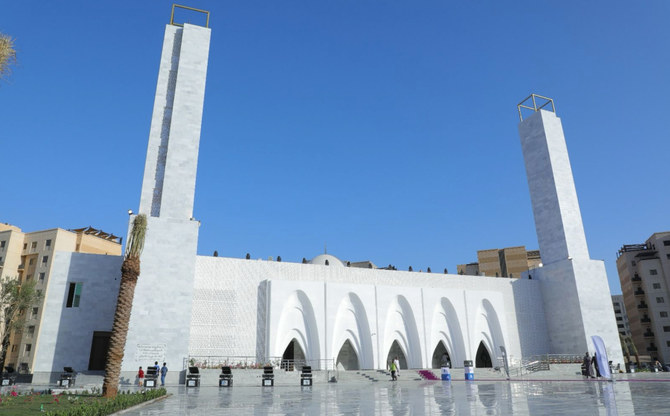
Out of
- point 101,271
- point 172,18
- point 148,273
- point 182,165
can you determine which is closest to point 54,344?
point 101,271

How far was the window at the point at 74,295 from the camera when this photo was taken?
25312 millimetres

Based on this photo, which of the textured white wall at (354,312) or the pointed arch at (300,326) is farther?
the pointed arch at (300,326)

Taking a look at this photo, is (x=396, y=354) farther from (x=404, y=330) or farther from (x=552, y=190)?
(x=552, y=190)

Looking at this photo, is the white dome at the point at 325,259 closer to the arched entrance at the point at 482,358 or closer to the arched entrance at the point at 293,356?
the arched entrance at the point at 293,356

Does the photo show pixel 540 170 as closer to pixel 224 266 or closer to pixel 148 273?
pixel 224 266

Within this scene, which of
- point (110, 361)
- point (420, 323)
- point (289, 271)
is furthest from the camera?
point (420, 323)

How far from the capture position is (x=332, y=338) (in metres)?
29.4

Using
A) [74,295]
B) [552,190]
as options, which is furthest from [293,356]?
[552,190]

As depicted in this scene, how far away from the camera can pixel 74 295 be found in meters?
25.5

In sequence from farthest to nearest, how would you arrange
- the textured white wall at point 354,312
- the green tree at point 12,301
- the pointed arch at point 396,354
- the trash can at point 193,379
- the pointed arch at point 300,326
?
the pointed arch at point 396,354 → the green tree at point 12,301 → the pointed arch at point 300,326 → the textured white wall at point 354,312 → the trash can at point 193,379

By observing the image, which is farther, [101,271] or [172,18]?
[172,18]

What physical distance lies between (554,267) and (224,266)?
79.4ft

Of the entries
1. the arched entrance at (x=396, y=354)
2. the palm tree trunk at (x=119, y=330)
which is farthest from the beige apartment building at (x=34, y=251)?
the palm tree trunk at (x=119, y=330)

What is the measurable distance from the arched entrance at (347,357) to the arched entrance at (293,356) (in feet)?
11.8
